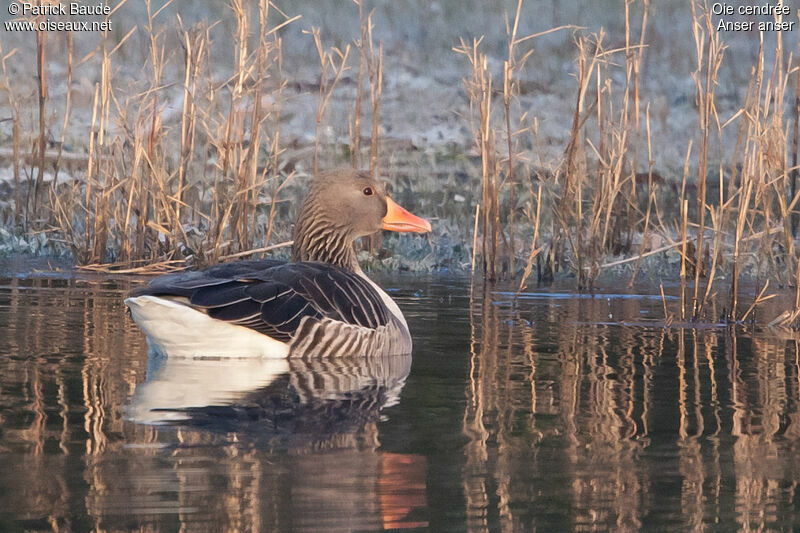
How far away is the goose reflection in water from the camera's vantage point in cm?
462

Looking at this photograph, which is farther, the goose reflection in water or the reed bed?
the reed bed

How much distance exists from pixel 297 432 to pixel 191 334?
7.70ft

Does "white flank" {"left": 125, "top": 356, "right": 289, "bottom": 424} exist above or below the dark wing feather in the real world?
below

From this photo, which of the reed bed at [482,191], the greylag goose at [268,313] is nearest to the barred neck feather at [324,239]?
the greylag goose at [268,313]

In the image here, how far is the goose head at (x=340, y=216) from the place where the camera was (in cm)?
975

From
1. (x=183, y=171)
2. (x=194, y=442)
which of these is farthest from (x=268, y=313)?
(x=183, y=171)

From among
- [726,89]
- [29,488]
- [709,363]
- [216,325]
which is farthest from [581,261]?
[726,89]

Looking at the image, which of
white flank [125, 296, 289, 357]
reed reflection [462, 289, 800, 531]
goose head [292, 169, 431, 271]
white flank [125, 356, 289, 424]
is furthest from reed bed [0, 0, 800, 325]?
white flank [125, 356, 289, 424]

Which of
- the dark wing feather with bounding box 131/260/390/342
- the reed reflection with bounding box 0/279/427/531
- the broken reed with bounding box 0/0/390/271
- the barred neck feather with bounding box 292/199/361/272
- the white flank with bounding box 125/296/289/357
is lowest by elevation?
the reed reflection with bounding box 0/279/427/531

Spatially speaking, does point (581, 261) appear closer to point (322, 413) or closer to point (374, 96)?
point (374, 96)

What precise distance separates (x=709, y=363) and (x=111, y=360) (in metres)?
3.62

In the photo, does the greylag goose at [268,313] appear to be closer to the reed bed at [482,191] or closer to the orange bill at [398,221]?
the orange bill at [398,221]

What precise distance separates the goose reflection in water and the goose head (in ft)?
4.75

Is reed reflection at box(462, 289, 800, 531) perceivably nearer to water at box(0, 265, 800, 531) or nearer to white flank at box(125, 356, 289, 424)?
water at box(0, 265, 800, 531)
